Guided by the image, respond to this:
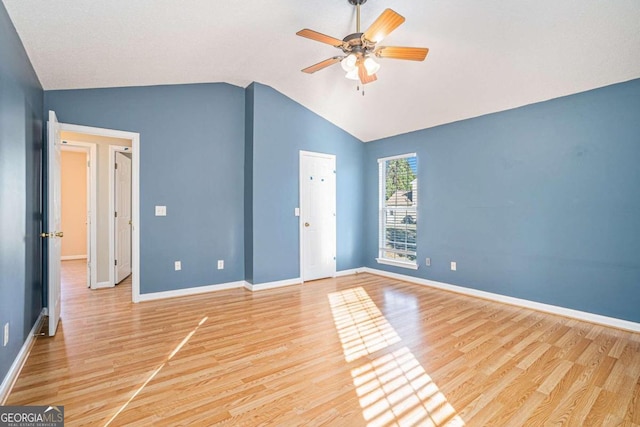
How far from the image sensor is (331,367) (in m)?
2.35

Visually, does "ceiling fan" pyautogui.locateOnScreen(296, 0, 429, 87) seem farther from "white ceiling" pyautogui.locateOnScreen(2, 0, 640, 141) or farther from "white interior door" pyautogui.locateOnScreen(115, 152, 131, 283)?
"white interior door" pyautogui.locateOnScreen(115, 152, 131, 283)

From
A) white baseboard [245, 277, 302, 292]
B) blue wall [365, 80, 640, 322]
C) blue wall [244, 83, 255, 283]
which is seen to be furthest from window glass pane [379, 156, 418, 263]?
blue wall [244, 83, 255, 283]

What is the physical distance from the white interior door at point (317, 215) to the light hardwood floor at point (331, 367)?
1.36 meters

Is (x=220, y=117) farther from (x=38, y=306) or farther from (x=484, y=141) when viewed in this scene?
(x=484, y=141)

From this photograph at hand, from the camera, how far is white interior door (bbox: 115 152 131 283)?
4.91 m

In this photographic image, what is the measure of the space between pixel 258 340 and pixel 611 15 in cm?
398

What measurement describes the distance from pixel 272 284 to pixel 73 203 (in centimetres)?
619

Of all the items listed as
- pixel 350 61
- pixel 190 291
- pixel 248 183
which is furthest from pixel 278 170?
pixel 350 61

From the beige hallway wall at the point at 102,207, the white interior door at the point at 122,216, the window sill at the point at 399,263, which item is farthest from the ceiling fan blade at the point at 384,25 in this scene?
the white interior door at the point at 122,216

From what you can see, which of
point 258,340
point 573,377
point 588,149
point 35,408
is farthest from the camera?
point 588,149

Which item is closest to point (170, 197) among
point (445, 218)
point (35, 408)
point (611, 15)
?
point (35, 408)

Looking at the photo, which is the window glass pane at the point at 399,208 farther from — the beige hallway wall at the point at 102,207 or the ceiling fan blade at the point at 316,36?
the beige hallway wall at the point at 102,207

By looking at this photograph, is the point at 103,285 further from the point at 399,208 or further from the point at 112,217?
the point at 399,208

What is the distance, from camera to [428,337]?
2908mm
